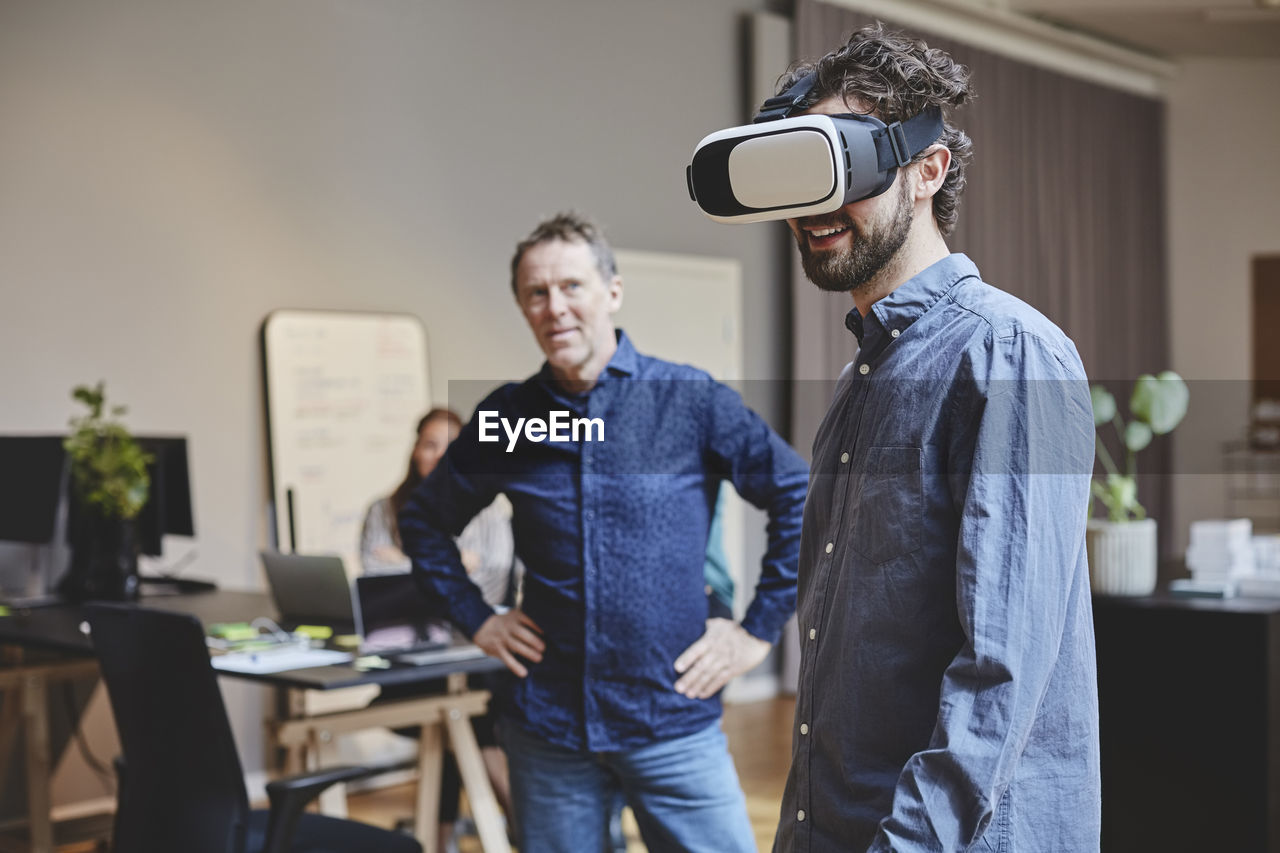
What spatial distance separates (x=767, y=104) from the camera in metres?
1.10

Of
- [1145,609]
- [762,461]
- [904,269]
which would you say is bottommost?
[1145,609]

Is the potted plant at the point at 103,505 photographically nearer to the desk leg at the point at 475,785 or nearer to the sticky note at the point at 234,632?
the sticky note at the point at 234,632

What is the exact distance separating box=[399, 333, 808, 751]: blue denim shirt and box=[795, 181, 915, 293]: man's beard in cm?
84

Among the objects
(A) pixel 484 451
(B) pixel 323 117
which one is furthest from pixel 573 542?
(B) pixel 323 117

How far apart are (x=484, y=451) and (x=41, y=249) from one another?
280cm

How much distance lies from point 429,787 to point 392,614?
21.1 inches

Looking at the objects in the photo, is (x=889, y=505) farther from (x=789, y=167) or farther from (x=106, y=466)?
Answer: (x=106, y=466)

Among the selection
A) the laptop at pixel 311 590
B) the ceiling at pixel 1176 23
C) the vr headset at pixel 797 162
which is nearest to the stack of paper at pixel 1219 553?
the laptop at pixel 311 590

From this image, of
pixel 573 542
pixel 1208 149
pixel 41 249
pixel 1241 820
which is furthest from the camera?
pixel 1208 149

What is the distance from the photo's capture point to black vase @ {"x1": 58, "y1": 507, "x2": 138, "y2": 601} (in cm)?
368

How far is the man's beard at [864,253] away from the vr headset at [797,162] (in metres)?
0.04

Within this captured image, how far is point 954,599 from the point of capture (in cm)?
103

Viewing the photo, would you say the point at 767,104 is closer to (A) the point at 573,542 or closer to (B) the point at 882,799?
(B) the point at 882,799

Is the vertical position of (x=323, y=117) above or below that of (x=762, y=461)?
above
